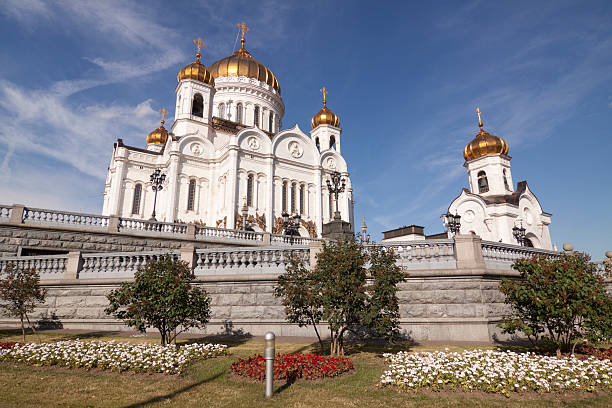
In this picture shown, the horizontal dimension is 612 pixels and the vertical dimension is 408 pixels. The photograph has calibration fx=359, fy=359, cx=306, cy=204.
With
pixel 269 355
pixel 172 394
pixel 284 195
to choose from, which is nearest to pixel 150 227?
pixel 172 394

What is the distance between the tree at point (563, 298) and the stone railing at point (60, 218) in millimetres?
17816

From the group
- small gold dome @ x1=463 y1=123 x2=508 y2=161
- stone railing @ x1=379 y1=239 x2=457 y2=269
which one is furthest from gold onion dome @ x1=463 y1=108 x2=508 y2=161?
stone railing @ x1=379 y1=239 x2=457 y2=269

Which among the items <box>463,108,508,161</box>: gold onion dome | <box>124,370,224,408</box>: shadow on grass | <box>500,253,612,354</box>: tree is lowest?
<box>124,370,224,408</box>: shadow on grass

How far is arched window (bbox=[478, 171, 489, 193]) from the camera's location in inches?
1558

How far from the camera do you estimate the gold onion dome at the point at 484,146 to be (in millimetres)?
39375

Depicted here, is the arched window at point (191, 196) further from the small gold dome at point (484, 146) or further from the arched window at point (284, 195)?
the small gold dome at point (484, 146)

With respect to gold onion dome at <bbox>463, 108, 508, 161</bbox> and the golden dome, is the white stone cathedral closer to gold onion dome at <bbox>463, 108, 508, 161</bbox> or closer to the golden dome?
gold onion dome at <bbox>463, 108, 508, 161</bbox>

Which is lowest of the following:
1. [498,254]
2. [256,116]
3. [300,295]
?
[300,295]

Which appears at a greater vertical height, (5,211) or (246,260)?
(5,211)

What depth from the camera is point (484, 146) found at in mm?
39719

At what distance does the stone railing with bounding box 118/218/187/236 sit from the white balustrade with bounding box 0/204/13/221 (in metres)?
4.47

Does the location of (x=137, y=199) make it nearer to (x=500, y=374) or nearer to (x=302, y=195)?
(x=302, y=195)

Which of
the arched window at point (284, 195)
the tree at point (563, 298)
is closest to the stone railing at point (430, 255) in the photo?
the tree at point (563, 298)

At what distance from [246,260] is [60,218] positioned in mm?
10795
